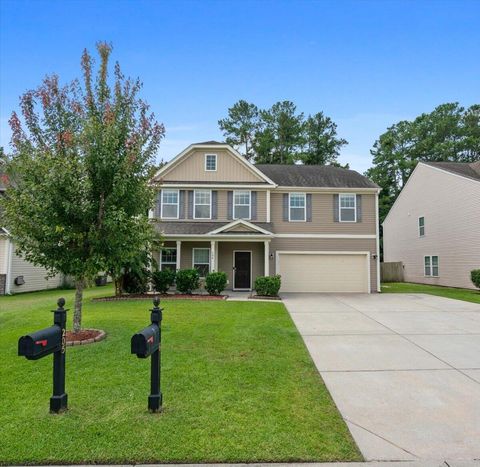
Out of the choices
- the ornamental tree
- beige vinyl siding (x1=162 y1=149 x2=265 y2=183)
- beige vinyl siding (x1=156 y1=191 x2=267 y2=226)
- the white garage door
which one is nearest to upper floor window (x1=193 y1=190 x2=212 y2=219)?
beige vinyl siding (x1=156 y1=191 x2=267 y2=226)

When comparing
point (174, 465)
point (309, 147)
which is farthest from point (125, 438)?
point (309, 147)

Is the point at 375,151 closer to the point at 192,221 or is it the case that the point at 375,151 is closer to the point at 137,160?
the point at 192,221

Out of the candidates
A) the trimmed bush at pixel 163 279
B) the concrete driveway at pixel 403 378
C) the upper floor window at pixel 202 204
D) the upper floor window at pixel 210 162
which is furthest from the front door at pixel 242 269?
the concrete driveway at pixel 403 378

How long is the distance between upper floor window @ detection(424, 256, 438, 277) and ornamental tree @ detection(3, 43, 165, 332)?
20102 millimetres

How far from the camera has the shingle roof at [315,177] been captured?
1770cm

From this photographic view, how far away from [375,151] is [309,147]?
7.87 meters

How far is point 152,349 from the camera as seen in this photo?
3514 mm

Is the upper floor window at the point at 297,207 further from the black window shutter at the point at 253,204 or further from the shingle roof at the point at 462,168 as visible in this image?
the shingle roof at the point at 462,168

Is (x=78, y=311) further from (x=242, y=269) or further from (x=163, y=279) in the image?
(x=242, y=269)

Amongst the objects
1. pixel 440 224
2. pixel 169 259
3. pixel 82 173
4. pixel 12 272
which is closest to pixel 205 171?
pixel 169 259

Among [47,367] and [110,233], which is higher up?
[110,233]

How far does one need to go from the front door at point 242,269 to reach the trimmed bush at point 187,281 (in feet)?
9.63

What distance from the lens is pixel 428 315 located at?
9.87m

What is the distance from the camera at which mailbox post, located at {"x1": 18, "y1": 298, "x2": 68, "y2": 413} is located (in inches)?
127
